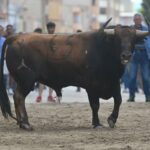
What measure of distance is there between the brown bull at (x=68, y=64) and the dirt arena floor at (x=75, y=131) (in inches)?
17.4

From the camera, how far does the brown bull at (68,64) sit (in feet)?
41.6

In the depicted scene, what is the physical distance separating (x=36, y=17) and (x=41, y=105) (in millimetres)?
78876

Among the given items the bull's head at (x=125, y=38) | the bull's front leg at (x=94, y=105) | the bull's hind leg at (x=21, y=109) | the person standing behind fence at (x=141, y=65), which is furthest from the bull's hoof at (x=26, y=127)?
the person standing behind fence at (x=141, y=65)

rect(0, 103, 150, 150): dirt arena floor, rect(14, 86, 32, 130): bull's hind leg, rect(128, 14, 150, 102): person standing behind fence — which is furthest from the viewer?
rect(128, 14, 150, 102): person standing behind fence

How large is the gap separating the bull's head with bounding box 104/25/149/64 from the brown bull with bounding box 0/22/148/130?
0.61 ft

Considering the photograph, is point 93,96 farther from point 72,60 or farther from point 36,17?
point 36,17

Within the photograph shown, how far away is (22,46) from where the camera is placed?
1283 centimetres

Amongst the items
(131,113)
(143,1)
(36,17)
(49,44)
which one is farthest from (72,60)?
(36,17)

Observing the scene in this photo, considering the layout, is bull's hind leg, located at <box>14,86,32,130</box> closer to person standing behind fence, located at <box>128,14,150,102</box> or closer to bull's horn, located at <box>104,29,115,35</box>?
bull's horn, located at <box>104,29,115,35</box>

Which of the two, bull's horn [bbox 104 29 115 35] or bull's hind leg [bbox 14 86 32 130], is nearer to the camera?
bull's horn [bbox 104 29 115 35]

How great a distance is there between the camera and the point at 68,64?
12.7 meters

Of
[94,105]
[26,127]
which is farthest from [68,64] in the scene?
[26,127]

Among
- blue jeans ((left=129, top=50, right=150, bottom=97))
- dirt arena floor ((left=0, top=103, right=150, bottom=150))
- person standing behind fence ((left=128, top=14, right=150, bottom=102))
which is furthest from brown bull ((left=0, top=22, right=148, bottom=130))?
blue jeans ((left=129, top=50, right=150, bottom=97))

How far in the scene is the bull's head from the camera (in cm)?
1216
